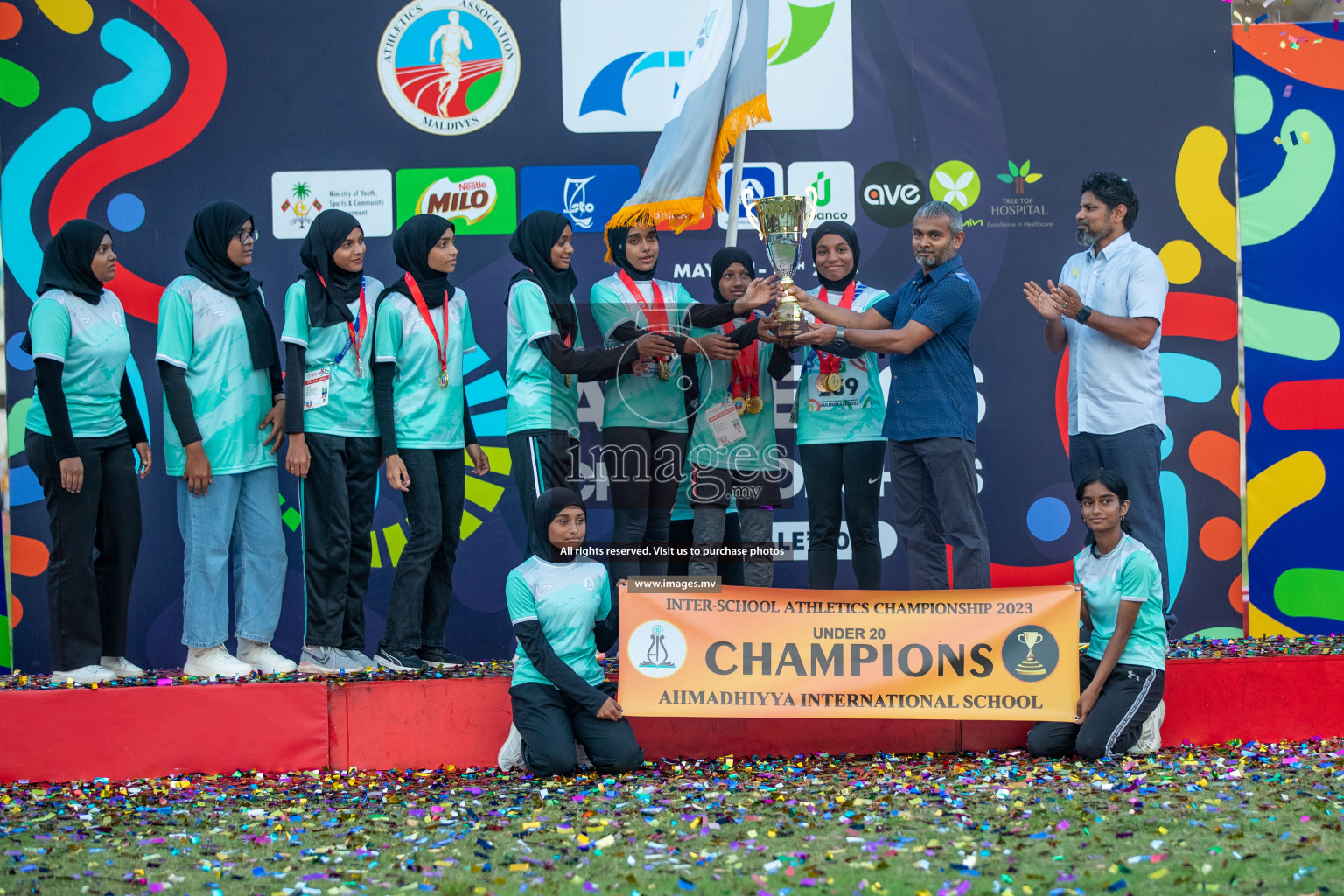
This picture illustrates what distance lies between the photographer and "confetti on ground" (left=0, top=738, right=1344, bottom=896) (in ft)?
8.84

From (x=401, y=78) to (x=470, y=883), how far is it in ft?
12.7

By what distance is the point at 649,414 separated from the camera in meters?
4.39

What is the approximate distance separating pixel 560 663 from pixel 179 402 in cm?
179

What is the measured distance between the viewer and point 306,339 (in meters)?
4.42

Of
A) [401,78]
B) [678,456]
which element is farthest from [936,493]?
[401,78]

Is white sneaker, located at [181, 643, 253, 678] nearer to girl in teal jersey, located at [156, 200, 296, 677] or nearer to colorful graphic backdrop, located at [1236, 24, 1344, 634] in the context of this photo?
girl in teal jersey, located at [156, 200, 296, 677]

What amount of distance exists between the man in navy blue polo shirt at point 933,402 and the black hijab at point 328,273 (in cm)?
177

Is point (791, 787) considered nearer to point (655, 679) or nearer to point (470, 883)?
point (655, 679)

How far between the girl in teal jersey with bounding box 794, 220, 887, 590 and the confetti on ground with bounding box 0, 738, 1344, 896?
0.79m

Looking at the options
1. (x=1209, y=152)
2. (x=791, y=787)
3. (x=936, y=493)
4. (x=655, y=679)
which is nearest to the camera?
(x=791, y=787)

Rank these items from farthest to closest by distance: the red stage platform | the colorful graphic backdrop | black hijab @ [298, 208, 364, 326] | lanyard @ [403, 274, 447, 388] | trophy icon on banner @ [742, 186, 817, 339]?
the colorful graphic backdrop < lanyard @ [403, 274, 447, 388] < black hijab @ [298, 208, 364, 326] < trophy icon on banner @ [742, 186, 817, 339] < the red stage platform

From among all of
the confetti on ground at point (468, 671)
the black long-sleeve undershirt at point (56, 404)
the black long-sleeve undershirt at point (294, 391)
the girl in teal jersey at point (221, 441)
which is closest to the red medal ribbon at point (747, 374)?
the confetti on ground at point (468, 671)

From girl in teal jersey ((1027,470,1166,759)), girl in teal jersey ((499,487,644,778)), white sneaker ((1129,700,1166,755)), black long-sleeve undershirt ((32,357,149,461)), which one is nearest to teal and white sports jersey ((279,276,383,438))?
black long-sleeve undershirt ((32,357,149,461))

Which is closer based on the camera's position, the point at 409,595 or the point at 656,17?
the point at 409,595
